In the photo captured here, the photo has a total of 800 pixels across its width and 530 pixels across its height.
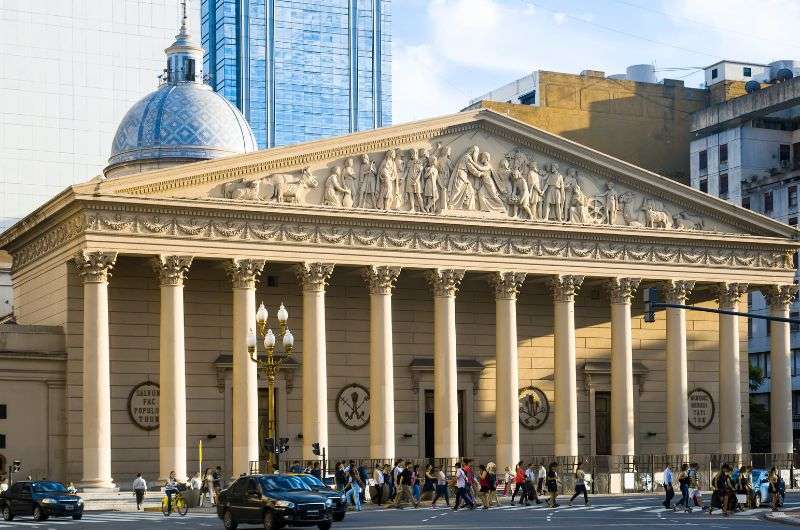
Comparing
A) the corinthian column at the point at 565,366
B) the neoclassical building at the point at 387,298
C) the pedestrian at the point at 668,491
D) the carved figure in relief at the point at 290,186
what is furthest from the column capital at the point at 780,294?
the carved figure in relief at the point at 290,186

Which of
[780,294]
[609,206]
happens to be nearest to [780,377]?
[780,294]

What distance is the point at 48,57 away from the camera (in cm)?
10075

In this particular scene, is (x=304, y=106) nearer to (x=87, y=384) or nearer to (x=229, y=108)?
(x=229, y=108)

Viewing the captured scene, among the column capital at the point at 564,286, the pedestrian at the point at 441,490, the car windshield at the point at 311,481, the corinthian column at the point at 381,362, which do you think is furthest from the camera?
the column capital at the point at 564,286

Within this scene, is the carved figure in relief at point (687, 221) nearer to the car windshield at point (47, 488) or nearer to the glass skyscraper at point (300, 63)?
the car windshield at point (47, 488)

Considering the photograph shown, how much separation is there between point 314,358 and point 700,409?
2275cm

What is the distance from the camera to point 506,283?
69125 millimetres

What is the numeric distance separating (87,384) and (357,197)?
13.8 meters

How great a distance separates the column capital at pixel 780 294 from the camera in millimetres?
75938

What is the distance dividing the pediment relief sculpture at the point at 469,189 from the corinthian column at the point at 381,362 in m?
2.98

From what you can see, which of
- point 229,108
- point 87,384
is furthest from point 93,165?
point 87,384

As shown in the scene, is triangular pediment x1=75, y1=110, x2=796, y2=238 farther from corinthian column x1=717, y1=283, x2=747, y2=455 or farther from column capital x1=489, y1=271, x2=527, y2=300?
corinthian column x1=717, y1=283, x2=747, y2=455

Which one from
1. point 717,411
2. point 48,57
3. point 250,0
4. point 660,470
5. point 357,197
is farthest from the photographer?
point 250,0

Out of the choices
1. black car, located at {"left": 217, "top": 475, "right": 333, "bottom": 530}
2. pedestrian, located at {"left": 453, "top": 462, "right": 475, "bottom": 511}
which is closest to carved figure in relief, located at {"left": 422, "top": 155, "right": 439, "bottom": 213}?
pedestrian, located at {"left": 453, "top": 462, "right": 475, "bottom": 511}
